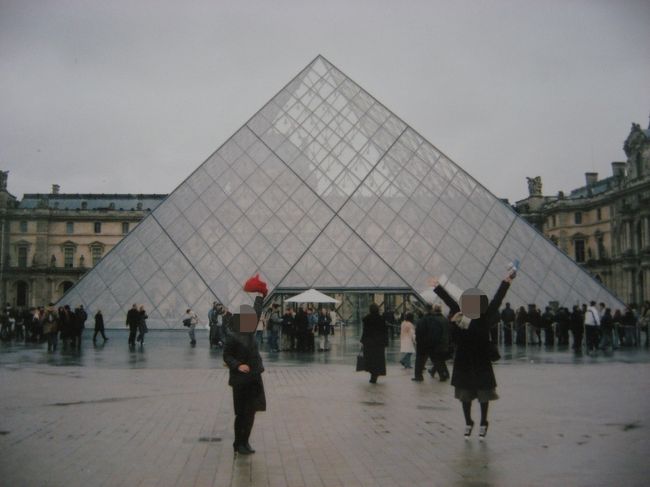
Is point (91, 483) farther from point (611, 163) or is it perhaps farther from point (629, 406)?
point (611, 163)

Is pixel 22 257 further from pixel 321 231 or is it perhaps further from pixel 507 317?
pixel 507 317

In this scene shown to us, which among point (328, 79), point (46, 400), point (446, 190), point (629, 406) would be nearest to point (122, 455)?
point (46, 400)

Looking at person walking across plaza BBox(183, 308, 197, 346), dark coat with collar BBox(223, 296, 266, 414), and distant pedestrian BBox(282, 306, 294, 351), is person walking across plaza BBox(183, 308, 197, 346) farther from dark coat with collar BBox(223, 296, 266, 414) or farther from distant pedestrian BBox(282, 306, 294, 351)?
dark coat with collar BBox(223, 296, 266, 414)

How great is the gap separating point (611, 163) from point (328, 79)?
5330 centimetres

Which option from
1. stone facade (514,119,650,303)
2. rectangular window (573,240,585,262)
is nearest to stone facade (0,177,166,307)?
stone facade (514,119,650,303)

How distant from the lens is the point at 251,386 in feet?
20.5

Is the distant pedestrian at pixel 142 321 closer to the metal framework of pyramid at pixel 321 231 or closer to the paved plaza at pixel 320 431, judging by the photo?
the metal framework of pyramid at pixel 321 231

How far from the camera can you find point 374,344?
1180 cm

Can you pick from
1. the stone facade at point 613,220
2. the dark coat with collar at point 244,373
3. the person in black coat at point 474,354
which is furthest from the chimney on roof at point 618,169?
the dark coat with collar at point 244,373

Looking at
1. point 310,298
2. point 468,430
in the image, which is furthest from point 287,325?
point 468,430

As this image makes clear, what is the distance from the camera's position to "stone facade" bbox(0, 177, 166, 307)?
75.9 m

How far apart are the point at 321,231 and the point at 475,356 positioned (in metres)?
16.5

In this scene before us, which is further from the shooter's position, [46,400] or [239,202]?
[239,202]

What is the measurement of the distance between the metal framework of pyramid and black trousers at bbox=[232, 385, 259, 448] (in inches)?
613
